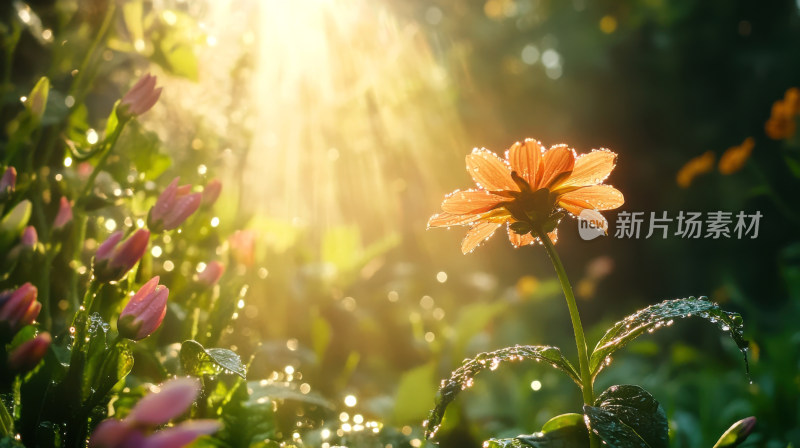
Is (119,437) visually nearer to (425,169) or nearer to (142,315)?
(142,315)

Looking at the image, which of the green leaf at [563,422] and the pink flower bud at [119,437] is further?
the green leaf at [563,422]

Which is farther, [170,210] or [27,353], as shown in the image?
[170,210]

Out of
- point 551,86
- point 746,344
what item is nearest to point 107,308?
point 746,344

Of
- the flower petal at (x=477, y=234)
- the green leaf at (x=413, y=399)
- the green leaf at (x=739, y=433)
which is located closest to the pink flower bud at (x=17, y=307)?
the flower petal at (x=477, y=234)

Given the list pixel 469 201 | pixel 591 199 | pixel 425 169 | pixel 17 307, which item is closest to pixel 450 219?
pixel 469 201

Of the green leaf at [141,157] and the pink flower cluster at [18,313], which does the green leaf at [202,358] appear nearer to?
the pink flower cluster at [18,313]
